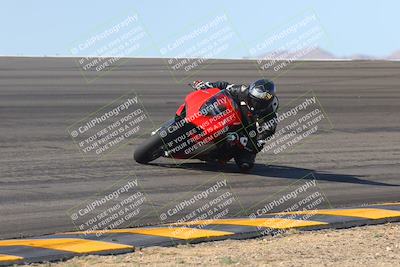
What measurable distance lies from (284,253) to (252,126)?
4.65m

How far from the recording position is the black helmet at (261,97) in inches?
496

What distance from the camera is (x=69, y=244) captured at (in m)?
8.62

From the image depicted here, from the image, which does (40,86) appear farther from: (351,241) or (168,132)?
(351,241)

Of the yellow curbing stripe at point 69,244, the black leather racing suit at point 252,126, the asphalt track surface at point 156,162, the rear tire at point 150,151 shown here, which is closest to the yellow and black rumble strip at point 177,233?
the yellow curbing stripe at point 69,244

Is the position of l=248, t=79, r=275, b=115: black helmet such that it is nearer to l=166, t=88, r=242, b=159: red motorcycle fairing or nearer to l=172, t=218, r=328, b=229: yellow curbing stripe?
l=166, t=88, r=242, b=159: red motorcycle fairing

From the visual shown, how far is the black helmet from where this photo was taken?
496 inches

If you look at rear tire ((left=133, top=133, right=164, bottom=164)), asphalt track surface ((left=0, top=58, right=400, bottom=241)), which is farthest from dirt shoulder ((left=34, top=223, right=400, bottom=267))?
rear tire ((left=133, top=133, right=164, bottom=164))

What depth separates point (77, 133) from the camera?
16.0 m

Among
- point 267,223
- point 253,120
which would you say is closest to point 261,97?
point 253,120

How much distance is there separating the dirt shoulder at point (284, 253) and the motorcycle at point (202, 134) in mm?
3563

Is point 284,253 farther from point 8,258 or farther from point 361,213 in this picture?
point 8,258

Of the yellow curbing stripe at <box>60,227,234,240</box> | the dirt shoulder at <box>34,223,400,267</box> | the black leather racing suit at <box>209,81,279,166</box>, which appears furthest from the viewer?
the black leather racing suit at <box>209,81,279,166</box>

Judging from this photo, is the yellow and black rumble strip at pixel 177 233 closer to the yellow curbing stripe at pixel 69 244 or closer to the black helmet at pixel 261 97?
the yellow curbing stripe at pixel 69 244

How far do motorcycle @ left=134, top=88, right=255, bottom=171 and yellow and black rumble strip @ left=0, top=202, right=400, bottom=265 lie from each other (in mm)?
2538
